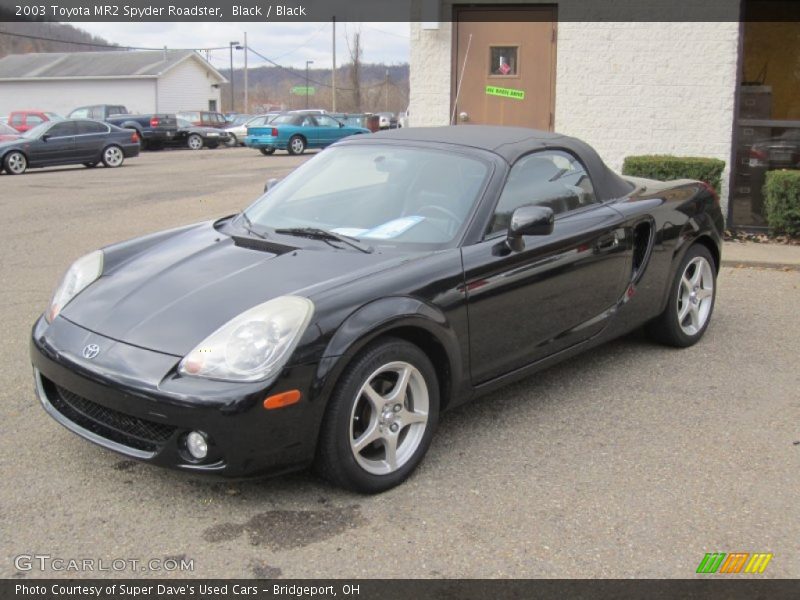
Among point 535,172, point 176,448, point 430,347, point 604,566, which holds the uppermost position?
point 535,172

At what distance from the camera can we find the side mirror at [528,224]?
3961mm

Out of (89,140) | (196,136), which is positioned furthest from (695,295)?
(196,136)

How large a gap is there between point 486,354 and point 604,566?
4.03 feet

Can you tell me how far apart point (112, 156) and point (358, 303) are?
21501 millimetres

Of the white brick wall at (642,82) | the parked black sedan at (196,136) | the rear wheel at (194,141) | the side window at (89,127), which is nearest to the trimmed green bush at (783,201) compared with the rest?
the white brick wall at (642,82)

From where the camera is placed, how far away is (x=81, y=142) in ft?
72.4

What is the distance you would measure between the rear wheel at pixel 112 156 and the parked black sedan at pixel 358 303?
19715 millimetres

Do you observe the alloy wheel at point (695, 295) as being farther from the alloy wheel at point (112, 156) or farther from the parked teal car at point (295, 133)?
the parked teal car at point (295, 133)

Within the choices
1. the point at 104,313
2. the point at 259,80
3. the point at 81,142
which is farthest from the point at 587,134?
the point at 259,80

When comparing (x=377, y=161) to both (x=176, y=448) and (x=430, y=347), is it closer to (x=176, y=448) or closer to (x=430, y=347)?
(x=430, y=347)

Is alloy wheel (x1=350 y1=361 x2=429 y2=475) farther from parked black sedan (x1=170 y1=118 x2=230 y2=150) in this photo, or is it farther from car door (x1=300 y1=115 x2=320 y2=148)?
parked black sedan (x1=170 y1=118 x2=230 y2=150)

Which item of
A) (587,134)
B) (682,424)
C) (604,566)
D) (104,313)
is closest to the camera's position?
(604,566)

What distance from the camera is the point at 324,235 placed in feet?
13.5

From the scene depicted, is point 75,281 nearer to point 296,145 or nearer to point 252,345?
point 252,345
